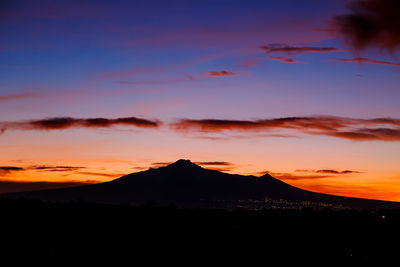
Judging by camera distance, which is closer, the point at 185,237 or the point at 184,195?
the point at 185,237

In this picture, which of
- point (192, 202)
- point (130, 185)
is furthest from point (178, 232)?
point (130, 185)

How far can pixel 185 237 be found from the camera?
24359 mm

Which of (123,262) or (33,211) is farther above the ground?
(33,211)

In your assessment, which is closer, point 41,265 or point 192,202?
point 41,265

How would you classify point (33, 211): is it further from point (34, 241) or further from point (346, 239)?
point (346, 239)

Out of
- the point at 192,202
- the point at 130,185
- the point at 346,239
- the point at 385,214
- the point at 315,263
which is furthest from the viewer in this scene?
the point at 130,185

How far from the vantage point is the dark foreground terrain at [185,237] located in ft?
69.2

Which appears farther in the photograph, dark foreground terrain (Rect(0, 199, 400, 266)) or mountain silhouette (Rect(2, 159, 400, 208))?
mountain silhouette (Rect(2, 159, 400, 208))

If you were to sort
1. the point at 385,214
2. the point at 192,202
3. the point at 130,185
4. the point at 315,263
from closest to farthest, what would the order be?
the point at 315,263
the point at 385,214
the point at 192,202
the point at 130,185

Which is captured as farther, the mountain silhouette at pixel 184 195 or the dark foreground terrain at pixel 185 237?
the mountain silhouette at pixel 184 195

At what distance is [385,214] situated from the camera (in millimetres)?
31953

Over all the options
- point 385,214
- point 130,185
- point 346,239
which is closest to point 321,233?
point 346,239

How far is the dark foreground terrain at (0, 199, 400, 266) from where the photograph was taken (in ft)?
69.2

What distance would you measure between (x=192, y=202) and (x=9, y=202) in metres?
151
